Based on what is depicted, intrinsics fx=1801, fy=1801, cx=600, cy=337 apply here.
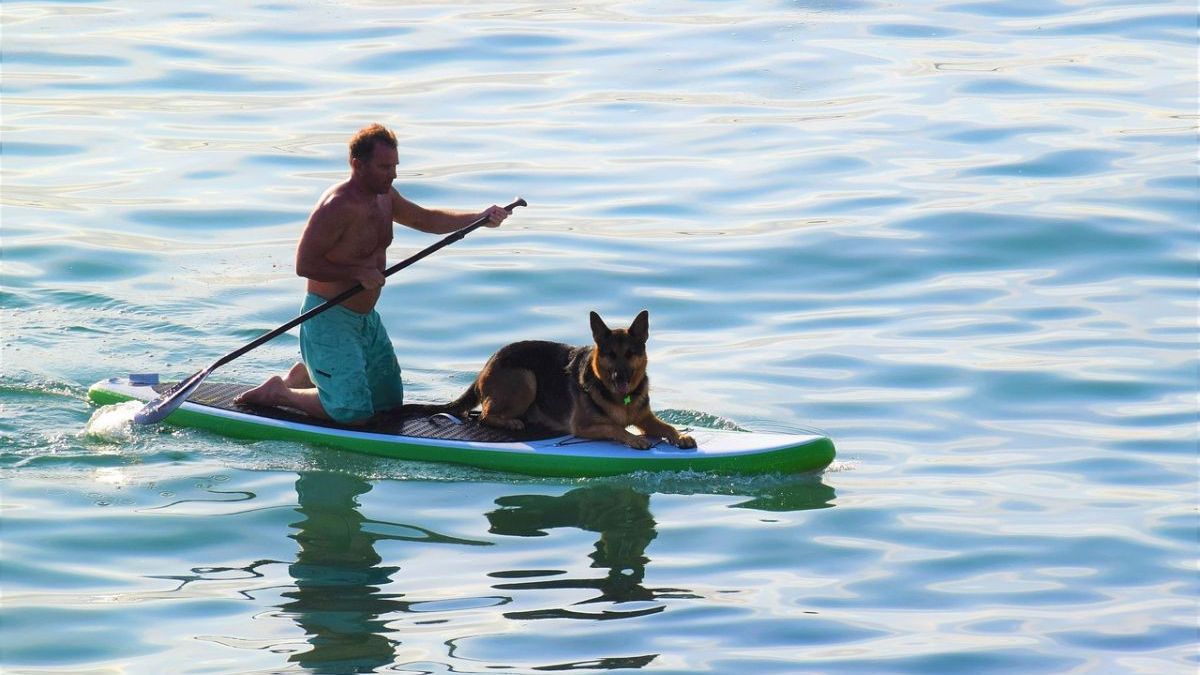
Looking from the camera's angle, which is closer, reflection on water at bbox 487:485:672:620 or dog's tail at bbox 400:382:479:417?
reflection on water at bbox 487:485:672:620

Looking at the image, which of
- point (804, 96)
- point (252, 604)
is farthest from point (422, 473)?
point (804, 96)

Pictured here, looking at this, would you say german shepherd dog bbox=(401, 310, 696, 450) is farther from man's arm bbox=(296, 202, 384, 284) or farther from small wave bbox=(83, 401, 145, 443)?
small wave bbox=(83, 401, 145, 443)

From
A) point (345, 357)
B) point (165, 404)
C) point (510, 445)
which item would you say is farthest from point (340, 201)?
point (165, 404)

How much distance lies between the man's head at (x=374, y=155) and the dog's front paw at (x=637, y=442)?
1.91 metres

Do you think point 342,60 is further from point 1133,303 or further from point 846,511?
point 846,511

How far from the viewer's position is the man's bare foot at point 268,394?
34.5ft

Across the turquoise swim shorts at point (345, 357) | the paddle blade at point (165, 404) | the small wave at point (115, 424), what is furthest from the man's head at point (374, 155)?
the small wave at point (115, 424)

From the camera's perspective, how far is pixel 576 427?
9898 millimetres

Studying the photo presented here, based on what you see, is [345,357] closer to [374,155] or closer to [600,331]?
[374,155]

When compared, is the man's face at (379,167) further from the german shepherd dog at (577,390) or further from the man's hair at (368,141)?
the german shepherd dog at (577,390)

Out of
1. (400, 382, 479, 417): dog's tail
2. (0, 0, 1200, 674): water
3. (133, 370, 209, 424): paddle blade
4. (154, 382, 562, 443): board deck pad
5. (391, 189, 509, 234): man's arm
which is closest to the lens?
(0, 0, 1200, 674): water

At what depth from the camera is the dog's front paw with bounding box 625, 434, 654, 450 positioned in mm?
9672

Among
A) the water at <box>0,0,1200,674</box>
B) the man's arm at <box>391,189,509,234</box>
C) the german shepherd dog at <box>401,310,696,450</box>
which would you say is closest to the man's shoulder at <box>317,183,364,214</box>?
the man's arm at <box>391,189,509,234</box>

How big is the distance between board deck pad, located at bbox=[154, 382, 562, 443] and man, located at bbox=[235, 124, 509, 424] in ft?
0.19
